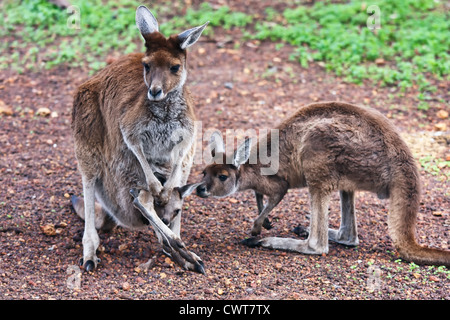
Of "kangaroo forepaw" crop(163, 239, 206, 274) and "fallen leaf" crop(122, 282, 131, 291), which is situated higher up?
"kangaroo forepaw" crop(163, 239, 206, 274)

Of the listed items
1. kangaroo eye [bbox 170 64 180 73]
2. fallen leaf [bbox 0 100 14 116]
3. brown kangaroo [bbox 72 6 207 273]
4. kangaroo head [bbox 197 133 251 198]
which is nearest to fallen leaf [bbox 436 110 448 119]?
kangaroo head [bbox 197 133 251 198]

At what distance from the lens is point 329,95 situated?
652cm

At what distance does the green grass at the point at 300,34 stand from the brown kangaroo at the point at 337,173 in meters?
2.68

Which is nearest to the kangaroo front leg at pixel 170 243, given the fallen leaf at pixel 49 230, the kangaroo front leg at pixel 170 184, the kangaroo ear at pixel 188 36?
the kangaroo front leg at pixel 170 184

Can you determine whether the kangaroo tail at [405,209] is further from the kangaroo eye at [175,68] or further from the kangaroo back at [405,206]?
the kangaroo eye at [175,68]

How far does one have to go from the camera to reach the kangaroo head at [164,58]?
376 cm

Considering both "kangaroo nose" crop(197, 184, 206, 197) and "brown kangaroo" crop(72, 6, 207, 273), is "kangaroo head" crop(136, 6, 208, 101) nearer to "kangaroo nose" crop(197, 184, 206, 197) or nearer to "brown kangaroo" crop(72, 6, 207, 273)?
"brown kangaroo" crop(72, 6, 207, 273)

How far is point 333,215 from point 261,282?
137 centimetres

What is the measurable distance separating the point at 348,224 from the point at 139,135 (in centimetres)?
163

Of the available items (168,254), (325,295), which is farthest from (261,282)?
(168,254)

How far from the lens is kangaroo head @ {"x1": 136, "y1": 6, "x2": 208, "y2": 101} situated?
12.3ft

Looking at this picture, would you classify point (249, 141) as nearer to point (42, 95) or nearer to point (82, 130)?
point (82, 130)

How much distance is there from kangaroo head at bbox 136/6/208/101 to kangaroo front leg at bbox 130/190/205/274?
74 cm

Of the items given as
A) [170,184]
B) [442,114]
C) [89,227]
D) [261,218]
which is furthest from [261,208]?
[442,114]
